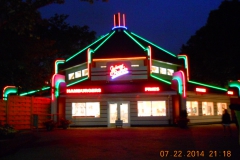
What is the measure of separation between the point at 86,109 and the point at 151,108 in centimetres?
560

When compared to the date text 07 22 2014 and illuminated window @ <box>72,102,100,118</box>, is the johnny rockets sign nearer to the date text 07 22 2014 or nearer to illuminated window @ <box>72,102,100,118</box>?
illuminated window @ <box>72,102,100,118</box>

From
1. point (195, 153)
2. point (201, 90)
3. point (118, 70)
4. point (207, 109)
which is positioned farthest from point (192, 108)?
point (195, 153)

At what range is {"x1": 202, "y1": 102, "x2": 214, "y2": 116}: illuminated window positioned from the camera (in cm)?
3246

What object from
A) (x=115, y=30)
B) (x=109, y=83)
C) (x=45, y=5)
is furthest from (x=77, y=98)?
(x=45, y=5)

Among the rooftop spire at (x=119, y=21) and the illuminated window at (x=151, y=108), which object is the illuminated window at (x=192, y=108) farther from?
the rooftop spire at (x=119, y=21)

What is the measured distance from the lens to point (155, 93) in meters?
27.5

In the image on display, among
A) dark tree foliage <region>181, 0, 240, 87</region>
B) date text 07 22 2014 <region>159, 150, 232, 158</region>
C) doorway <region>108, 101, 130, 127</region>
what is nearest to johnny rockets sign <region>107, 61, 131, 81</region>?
doorway <region>108, 101, 130, 127</region>

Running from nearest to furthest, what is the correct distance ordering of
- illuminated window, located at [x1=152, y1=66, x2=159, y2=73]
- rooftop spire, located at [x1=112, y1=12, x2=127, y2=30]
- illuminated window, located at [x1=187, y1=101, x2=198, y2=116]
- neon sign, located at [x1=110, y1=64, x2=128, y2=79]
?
neon sign, located at [x1=110, y1=64, x2=128, y2=79] → illuminated window, located at [x1=187, y1=101, x2=198, y2=116] → illuminated window, located at [x1=152, y1=66, x2=159, y2=73] → rooftop spire, located at [x1=112, y1=12, x2=127, y2=30]

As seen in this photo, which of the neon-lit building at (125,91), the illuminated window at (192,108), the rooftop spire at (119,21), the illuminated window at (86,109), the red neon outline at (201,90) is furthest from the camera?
the rooftop spire at (119,21)

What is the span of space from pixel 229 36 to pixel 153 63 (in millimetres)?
6877

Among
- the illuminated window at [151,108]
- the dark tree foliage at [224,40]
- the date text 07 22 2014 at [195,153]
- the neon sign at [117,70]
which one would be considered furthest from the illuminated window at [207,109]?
the date text 07 22 2014 at [195,153]

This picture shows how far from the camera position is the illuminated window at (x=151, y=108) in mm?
29031

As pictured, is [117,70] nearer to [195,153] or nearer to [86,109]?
[86,109]

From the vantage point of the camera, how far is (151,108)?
2906cm
